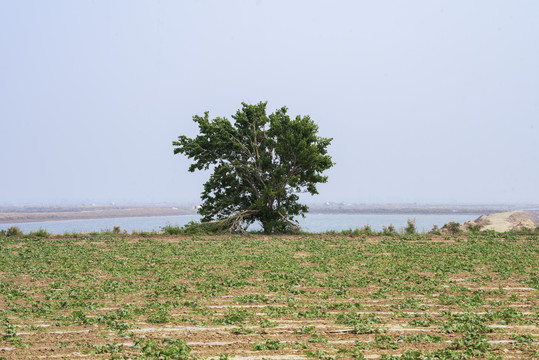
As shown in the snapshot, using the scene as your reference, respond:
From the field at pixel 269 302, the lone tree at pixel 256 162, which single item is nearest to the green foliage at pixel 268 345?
the field at pixel 269 302

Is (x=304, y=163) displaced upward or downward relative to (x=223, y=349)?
upward

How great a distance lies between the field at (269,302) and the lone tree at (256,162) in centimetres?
1065

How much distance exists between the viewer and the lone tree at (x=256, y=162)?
1507 inches

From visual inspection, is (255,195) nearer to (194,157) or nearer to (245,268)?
(194,157)

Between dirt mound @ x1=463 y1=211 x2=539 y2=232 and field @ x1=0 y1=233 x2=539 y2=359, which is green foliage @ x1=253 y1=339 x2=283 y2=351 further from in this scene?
dirt mound @ x1=463 y1=211 x2=539 y2=232

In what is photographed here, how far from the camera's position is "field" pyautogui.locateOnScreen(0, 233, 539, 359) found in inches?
409

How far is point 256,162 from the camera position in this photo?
3956 cm

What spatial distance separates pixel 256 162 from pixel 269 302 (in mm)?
A: 25339

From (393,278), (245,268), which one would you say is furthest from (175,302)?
(393,278)

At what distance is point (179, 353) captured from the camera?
9.73m

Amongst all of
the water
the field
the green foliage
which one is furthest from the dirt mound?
the green foliage

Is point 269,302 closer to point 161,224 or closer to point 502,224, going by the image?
point 502,224

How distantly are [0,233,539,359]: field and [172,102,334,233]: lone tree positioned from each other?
35.0ft

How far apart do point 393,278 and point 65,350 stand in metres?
12.3
